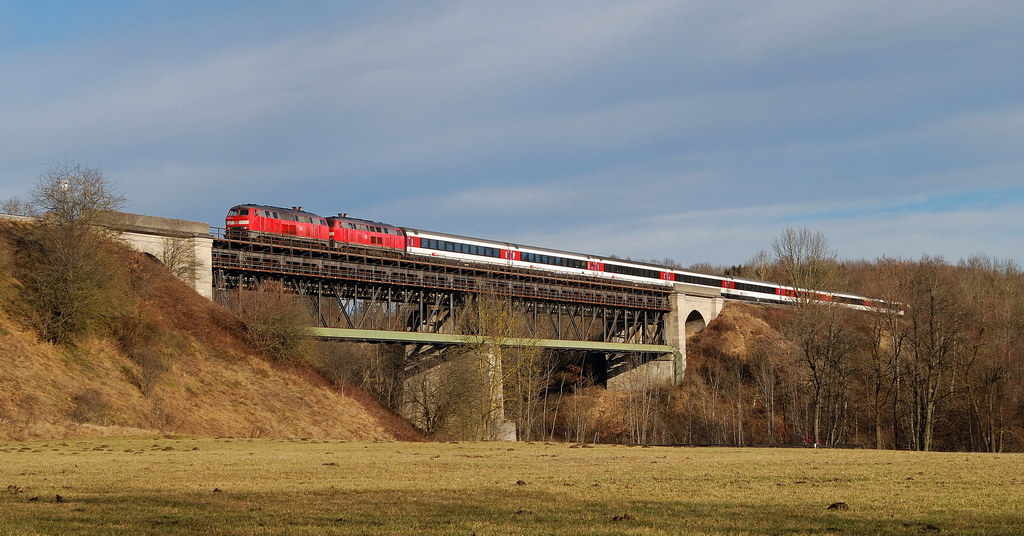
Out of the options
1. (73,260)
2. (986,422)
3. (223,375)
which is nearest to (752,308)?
(986,422)

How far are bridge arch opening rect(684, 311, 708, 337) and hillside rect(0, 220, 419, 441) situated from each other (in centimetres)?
6515

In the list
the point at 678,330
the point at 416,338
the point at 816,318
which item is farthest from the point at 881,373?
the point at 678,330

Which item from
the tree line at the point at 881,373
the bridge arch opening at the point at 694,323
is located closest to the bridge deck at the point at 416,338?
the tree line at the point at 881,373

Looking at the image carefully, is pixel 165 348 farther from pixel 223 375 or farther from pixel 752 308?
pixel 752 308

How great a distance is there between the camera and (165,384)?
160 ft

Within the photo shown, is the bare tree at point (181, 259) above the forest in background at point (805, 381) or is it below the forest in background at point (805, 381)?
above

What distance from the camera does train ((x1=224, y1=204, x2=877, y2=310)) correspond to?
213 feet

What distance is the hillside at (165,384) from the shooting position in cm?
4091

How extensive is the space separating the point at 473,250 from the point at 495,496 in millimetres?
69357

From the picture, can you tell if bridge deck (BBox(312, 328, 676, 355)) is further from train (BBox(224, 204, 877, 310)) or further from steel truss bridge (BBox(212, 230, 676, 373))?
train (BBox(224, 204, 877, 310))

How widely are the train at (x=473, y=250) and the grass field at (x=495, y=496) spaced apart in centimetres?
3920

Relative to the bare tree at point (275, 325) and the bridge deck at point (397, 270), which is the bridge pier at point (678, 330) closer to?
the bridge deck at point (397, 270)

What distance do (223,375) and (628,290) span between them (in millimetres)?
61173

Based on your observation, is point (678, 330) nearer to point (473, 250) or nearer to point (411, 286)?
point (473, 250)
